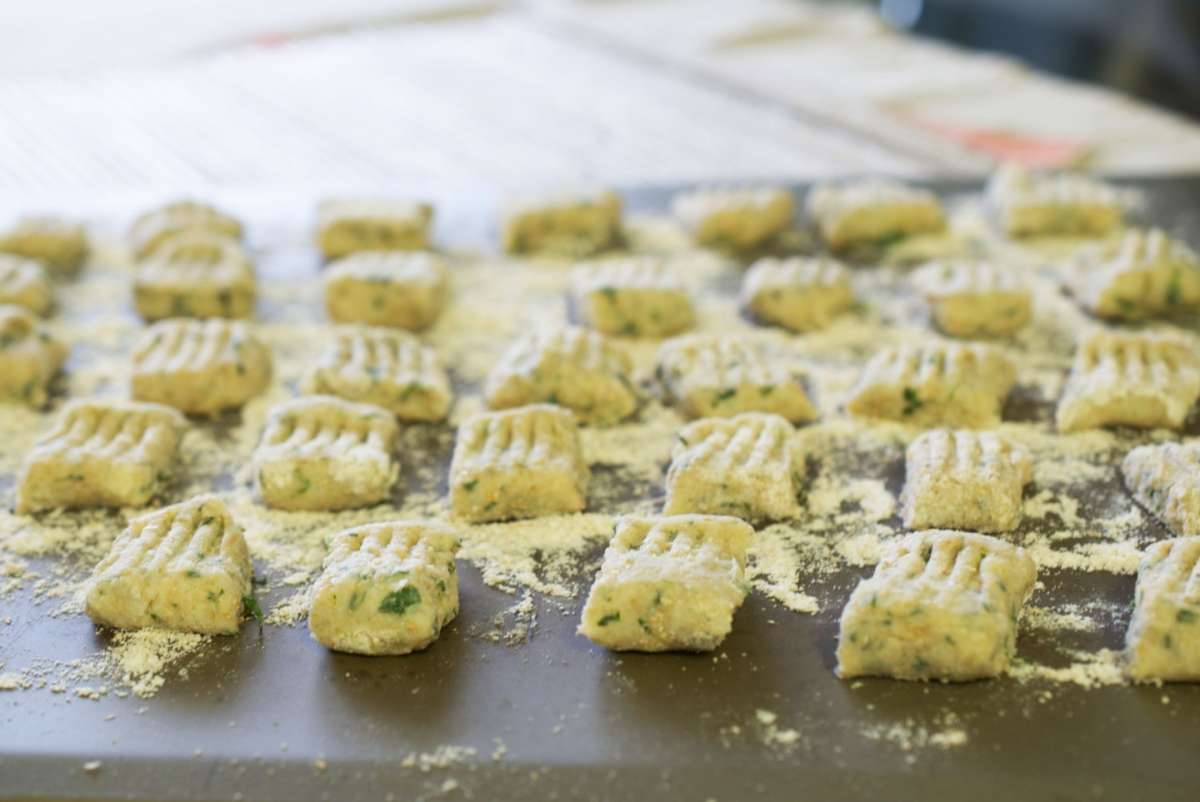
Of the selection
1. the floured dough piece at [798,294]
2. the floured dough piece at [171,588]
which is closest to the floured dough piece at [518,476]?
the floured dough piece at [171,588]

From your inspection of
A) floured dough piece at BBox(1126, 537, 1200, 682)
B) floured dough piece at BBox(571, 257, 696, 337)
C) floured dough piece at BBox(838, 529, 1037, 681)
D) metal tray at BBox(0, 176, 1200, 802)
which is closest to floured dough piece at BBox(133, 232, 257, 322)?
floured dough piece at BBox(571, 257, 696, 337)

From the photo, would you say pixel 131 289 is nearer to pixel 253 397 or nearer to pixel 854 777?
pixel 253 397

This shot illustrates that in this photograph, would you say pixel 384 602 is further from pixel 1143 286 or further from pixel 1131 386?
pixel 1143 286

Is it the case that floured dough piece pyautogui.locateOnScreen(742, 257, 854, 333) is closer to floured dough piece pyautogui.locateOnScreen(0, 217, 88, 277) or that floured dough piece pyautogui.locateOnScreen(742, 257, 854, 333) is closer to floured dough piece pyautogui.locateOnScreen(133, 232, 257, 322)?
floured dough piece pyautogui.locateOnScreen(133, 232, 257, 322)

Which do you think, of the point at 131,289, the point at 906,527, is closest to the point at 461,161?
the point at 131,289

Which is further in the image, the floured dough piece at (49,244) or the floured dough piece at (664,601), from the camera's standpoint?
the floured dough piece at (49,244)

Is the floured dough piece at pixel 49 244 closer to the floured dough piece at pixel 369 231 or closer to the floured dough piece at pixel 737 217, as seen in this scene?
the floured dough piece at pixel 369 231
